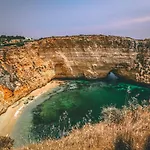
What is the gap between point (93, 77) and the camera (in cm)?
4484

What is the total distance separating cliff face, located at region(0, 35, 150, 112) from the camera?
42.3 metres

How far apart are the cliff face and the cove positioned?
1.98m

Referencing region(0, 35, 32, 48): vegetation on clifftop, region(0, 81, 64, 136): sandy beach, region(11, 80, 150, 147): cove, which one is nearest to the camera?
region(11, 80, 150, 147): cove

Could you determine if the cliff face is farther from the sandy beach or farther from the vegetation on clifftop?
the vegetation on clifftop

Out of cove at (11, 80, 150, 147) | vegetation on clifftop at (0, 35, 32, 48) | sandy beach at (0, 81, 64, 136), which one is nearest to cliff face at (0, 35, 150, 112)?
cove at (11, 80, 150, 147)

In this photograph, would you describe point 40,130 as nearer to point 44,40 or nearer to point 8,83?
point 8,83

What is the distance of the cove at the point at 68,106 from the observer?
24469mm

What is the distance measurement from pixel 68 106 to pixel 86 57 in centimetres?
1429

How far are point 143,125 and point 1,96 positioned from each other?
25568 millimetres

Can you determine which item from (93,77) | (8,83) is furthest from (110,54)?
(8,83)

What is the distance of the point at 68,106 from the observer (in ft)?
106

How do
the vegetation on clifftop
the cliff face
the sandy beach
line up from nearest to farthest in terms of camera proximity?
the sandy beach
the cliff face
the vegetation on clifftop

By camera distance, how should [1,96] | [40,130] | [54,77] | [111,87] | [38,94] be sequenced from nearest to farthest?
[40,130], [1,96], [38,94], [111,87], [54,77]

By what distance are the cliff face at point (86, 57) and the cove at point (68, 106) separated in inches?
77.8
